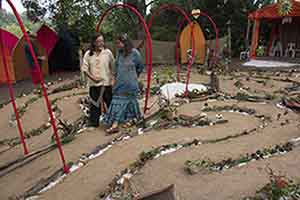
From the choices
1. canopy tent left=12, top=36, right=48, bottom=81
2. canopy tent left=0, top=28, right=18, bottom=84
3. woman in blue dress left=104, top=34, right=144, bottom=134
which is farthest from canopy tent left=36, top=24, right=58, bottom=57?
woman in blue dress left=104, top=34, right=144, bottom=134

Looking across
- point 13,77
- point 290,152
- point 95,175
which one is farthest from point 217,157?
point 13,77

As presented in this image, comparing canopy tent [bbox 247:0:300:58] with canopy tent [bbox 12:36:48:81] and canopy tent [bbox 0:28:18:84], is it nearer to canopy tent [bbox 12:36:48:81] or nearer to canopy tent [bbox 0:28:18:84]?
canopy tent [bbox 12:36:48:81]

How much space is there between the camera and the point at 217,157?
3.86m

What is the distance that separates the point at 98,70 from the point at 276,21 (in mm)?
12892

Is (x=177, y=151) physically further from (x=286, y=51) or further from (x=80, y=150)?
(x=286, y=51)

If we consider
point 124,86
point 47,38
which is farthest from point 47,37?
point 124,86

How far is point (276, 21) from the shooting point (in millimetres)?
15430

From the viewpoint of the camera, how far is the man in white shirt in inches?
195

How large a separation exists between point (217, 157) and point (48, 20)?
41.7 ft

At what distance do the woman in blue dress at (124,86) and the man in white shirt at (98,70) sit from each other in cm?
13

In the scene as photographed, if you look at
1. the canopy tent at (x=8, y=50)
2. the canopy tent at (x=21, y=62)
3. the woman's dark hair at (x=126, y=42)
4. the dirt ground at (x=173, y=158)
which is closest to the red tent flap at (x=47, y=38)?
the canopy tent at (x=21, y=62)

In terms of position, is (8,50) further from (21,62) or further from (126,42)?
(126,42)

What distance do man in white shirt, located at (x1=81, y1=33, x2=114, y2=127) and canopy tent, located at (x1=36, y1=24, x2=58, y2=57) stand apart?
323 inches

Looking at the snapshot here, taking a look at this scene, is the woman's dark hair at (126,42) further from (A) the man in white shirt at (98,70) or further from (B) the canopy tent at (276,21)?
(B) the canopy tent at (276,21)
